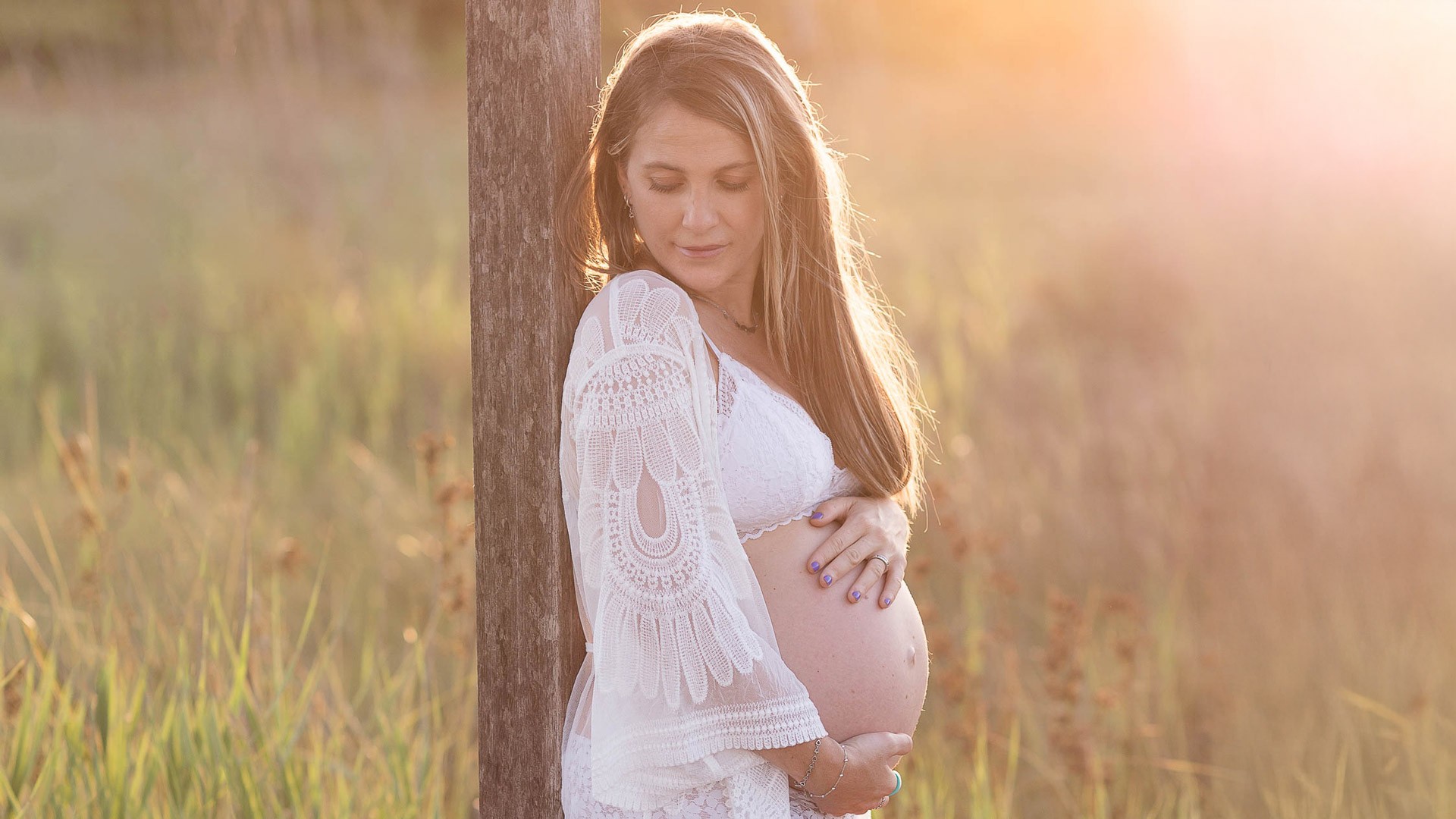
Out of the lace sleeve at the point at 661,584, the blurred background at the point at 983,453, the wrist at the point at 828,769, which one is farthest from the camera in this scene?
the blurred background at the point at 983,453

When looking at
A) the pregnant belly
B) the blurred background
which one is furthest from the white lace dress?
the blurred background

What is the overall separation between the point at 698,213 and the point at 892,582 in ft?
2.32

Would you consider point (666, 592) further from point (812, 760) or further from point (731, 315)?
point (731, 315)

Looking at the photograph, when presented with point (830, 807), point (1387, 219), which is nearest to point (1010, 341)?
point (1387, 219)

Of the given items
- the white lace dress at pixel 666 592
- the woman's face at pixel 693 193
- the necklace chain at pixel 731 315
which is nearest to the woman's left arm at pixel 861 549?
the white lace dress at pixel 666 592

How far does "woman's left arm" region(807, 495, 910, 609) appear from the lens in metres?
1.96

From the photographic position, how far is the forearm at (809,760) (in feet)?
5.89

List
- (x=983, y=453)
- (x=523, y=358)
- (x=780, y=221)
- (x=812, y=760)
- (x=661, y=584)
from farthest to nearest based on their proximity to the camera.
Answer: (x=983, y=453) → (x=780, y=221) → (x=523, y=358) → (x=812, y=760) → (x=661, y=584)

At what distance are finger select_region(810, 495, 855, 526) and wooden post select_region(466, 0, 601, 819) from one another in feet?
1.37

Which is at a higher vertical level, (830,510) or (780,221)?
(780,221)

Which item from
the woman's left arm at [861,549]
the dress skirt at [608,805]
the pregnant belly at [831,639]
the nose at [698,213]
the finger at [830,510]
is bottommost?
the dress skirt at [608,805]

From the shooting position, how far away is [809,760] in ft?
5.93

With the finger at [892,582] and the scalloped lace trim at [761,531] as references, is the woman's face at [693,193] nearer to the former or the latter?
the scalloped lace trim at [761,531]

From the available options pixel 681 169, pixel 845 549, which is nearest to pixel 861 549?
pixel 845 549
